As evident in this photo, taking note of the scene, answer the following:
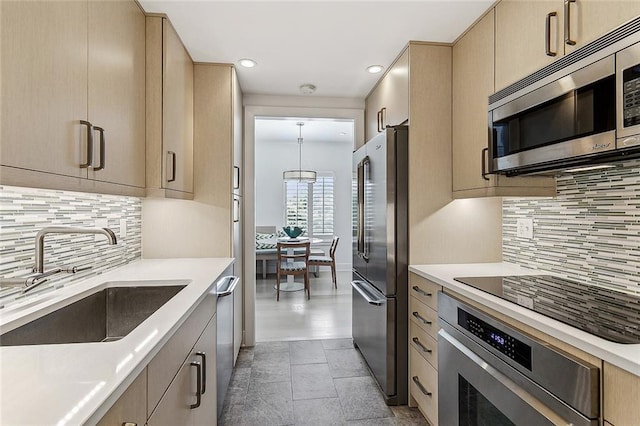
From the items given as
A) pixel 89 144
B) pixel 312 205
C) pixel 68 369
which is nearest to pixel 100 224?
pixel 89 144

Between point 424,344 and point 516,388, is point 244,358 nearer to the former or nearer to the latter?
point 424,344

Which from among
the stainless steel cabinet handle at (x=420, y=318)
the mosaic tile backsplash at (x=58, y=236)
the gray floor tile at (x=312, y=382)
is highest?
the mosaic tile backsplash at (x=58, y=236)

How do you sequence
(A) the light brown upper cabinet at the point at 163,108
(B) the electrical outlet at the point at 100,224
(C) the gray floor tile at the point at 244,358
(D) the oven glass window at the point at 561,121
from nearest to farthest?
(D) the oven glass window at the point at 561,121, (B) the electrical outlet at the point at 100,224, (A) the light brown upper cabinet at the point at 163,108, (C) the gray floor tile at the point at 244,358

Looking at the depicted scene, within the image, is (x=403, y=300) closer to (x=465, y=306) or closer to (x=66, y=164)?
(x=465, y=306)

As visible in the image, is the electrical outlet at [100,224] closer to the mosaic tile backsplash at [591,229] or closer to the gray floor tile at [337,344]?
the gray floor tile at [337,344]

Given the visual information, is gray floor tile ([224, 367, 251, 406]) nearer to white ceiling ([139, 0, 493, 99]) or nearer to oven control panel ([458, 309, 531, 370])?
oven control panel ([458, 309, 531, 370])

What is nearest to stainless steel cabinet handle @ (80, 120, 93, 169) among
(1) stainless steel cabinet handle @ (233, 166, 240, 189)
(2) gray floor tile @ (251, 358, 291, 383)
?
(1) stainless steel cabinet handle @ (233, 166, 240, 189)

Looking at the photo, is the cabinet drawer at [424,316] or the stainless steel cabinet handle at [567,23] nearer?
the stainless steel cabinet handle at [567,23]

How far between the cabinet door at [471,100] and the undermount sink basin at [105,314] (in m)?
1.69

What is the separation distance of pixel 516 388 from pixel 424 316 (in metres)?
0.79

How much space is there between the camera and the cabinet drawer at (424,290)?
1.86 meters

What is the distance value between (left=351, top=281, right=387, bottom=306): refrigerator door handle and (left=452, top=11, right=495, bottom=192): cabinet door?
868 mm

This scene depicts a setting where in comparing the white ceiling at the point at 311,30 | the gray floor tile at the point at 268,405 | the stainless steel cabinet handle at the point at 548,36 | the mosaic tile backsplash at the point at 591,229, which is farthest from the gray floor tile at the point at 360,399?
the white ceiling at the point at 311,30

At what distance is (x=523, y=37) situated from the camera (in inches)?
61.9
